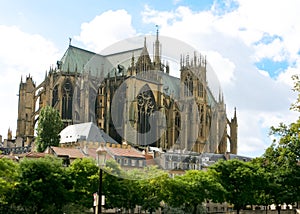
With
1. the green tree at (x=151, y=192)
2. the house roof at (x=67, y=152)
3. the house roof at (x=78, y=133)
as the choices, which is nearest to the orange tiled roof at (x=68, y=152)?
the house roof at (x=67, y=152)

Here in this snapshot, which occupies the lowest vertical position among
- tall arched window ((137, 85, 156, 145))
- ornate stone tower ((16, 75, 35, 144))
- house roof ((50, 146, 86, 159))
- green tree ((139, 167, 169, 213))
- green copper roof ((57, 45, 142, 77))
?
green tree ((139, 167, 169, 213))

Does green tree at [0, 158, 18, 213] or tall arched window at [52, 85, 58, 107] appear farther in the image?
tall arched window at [52, 85, 58, 107]

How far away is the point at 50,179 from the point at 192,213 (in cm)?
2357

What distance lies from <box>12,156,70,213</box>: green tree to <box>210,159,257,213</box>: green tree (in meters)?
26.8

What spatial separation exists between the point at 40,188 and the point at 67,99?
2103 inches

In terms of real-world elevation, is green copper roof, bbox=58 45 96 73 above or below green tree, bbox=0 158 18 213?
above

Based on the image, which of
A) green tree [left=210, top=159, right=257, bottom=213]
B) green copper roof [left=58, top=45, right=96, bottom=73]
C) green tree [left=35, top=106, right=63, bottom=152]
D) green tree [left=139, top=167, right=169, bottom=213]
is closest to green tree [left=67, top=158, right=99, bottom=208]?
green tree [left=139, top=167, right=169, bottom=213]

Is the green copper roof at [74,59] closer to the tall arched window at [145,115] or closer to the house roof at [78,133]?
the house roof at [78,133]

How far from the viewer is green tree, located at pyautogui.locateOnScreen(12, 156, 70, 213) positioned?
56.1 meters

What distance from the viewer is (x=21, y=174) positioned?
2292 inches

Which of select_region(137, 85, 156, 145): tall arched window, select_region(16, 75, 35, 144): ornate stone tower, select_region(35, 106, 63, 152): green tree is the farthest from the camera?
select_region(16, 75, 35, 144): ornate stone tower

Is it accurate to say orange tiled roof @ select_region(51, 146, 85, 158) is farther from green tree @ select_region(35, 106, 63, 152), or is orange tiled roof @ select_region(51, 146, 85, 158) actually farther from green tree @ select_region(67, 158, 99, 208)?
green tree @ select_region(35, 106, 63, 152)

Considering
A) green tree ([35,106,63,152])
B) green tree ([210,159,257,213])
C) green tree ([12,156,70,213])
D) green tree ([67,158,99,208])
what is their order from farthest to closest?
green tree ([35,106,63,152]) → green tree ([210,159,257,213]) → green tree ([67,158,99,208]) → green tree ([12,156,70,213])

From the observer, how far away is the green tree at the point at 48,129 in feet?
312
